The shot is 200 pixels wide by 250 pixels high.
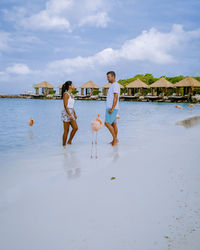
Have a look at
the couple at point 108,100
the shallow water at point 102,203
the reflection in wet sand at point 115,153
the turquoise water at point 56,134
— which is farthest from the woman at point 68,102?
the shallow water at point 102,203

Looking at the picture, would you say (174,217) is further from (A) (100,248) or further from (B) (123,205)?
Result: (A) (100,248)

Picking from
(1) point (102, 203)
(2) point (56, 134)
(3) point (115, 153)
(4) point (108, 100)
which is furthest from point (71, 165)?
(2) point (56, 134)

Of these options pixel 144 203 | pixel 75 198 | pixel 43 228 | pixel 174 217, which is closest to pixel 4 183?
pixel 75 198

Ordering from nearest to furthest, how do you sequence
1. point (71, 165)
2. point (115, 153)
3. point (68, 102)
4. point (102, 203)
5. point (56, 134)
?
point (102, 203) < point (71, 165) < point (115, 153) < point (68, 102) < point (56, 134)

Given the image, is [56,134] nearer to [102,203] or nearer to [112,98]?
[112,98]

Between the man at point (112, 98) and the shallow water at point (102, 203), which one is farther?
the man at point (112, 98)

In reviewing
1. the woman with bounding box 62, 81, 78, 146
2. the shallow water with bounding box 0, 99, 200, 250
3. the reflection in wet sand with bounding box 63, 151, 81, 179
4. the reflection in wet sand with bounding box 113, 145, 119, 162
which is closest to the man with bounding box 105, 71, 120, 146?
the reflection in wet sand with bounding box 113, 145, 119, 162

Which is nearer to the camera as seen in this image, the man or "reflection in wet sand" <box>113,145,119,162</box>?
"reflection in wet sand" <box>113,145,119,162</box>

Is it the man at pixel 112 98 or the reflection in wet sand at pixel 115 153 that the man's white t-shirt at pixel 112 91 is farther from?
the reflection in wet sand at pixel 115 153

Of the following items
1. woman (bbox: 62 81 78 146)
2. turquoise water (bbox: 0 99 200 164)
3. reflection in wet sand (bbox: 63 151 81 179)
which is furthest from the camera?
turquoise water (bbox: 0 99 200 164)

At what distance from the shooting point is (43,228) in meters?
1.97

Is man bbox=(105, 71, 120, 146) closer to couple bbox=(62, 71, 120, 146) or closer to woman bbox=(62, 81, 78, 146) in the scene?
couple bbox=(62, 71, 120, 146)

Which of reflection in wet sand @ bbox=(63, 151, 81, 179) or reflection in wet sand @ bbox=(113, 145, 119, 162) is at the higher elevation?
reflection in wet sand @ bbox=(113, 145, 119, 162)

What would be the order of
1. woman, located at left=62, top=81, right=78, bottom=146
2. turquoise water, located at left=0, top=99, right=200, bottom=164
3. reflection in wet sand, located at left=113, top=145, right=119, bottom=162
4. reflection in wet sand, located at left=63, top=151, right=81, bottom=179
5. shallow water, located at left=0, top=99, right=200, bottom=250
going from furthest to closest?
1. turquoise water, located at left=0, top=99, right=200, bottom=164
2. woman, located at left=62, top=81, right=78, bottom=146
3. reflection in wet sand, located at left=113, top=145, right=119, bottom=162
4. reflection in wet sand, located at left=63, top=151, right=81, bottom=179
5. shallow water, located at left=0, top=99, right=200, bottom=250
